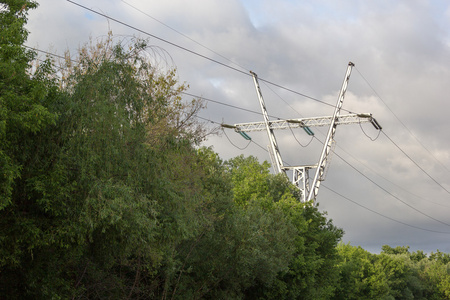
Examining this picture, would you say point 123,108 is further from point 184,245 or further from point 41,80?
point 184,245

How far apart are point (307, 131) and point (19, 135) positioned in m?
35.0

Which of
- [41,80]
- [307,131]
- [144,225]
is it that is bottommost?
[144,225]

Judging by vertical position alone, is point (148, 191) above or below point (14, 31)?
below

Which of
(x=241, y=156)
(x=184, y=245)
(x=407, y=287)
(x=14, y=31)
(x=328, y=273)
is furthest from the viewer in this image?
(x=407, y=287)

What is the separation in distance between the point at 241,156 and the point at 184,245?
38.5m

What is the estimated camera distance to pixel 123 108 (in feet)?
66.6

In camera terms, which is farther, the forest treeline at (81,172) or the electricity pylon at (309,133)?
the electricity pylon at (309,133)

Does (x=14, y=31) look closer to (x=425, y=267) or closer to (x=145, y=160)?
(x=145, y=160)

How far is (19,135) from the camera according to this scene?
59.6 ft

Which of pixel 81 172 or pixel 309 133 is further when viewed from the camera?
pixel 309 133

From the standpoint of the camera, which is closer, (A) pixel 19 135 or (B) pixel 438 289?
(A) pixel 19 135

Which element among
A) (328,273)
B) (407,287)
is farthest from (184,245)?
(407,287)

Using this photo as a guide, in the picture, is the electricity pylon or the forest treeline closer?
the forest treeline

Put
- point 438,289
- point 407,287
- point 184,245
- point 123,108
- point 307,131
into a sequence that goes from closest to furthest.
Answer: point 123,108, point 184,245, point 307,131, point 407,287, point 438,289
